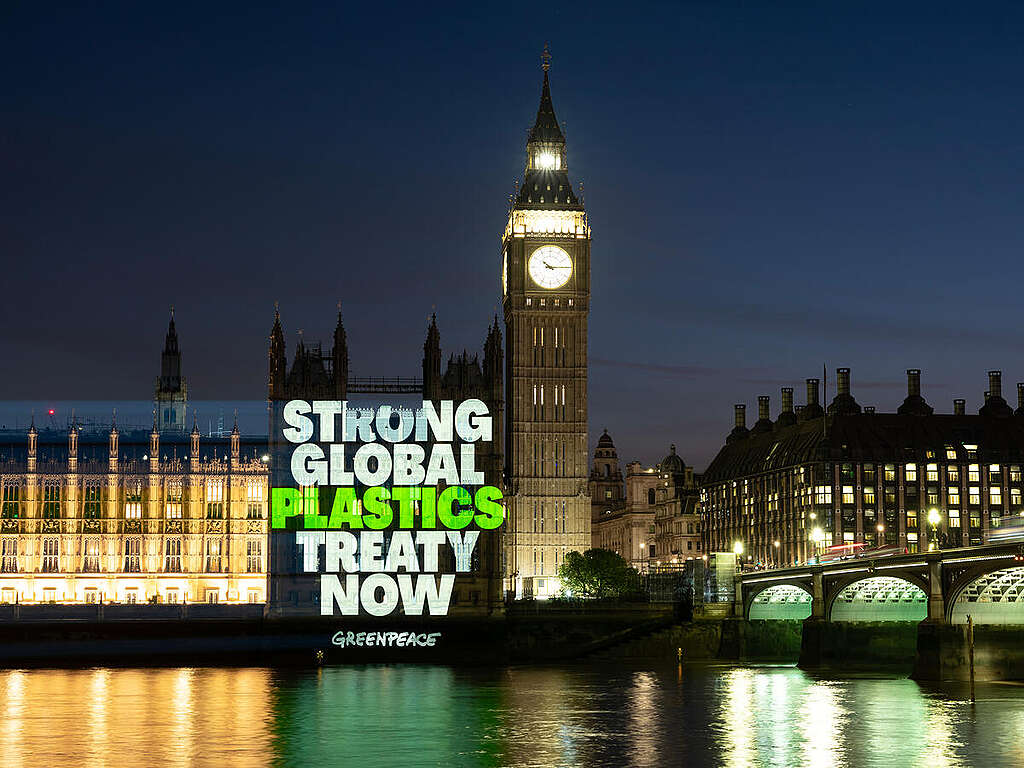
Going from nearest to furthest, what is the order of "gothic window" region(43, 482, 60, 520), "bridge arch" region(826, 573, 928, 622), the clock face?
"bridge arch" region(826, 573, 928, 622) → "gothic window" region(43, 482, 60, 520) → the clock face

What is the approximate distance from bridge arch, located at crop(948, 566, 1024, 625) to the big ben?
6185 cm

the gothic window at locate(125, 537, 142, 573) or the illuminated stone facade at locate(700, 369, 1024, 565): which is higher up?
the illuminated stone facade at locate(700, 369, 1024, 565)

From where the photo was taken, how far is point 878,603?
398 ft

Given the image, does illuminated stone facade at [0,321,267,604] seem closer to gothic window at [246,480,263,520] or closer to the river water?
gothic window at [246,480,263,520]

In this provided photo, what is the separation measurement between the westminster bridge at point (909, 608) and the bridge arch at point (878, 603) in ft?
0.23

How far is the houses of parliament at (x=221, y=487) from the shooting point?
157625 mm

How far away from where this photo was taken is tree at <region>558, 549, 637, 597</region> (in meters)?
151

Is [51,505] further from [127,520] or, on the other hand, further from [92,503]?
[127,520]

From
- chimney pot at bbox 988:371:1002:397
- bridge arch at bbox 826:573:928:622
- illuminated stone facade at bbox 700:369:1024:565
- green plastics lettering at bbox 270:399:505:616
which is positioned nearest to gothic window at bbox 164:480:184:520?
green plastics lettering at bbox 270:399:505:616

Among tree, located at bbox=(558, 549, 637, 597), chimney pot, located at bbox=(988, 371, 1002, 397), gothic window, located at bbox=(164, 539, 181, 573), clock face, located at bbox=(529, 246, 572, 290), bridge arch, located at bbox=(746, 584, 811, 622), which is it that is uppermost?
clock face, located at bbox=(529, 246, 572, 290)

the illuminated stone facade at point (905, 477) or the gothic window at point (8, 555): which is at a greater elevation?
the illuminated stone facade at point (905, 477)

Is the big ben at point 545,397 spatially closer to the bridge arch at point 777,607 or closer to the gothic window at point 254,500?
the gothic window at point 254,500

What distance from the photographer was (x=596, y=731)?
256 ft

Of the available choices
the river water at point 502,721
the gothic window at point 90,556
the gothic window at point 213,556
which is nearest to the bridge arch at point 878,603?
the river water at point 502,721
